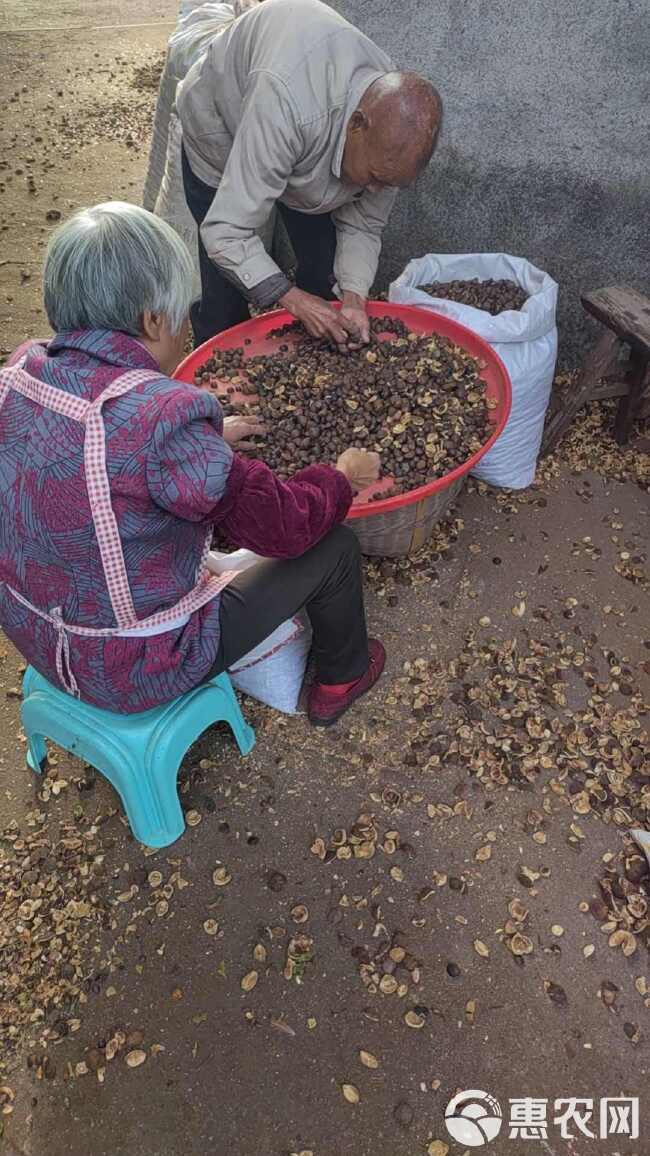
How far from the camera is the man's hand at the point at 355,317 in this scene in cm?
276

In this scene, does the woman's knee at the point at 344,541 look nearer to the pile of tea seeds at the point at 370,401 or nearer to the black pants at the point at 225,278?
the pile of tea seeds at the point at 370,401

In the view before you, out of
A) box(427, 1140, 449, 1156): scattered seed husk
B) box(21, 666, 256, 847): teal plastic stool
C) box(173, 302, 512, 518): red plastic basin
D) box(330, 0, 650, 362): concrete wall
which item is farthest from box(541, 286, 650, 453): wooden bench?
box(427, 1140, 449, 1156): scattered seed husk

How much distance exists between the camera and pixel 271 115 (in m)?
2.29

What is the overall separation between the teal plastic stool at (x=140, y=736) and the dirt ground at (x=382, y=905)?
0.57ft

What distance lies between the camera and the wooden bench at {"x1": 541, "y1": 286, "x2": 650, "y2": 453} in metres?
2.98

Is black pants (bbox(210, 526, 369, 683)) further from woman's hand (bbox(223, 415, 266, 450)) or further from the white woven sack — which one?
woman's hand (bbox(223, 415, 266, 450))

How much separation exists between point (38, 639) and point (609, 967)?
5.41 ft

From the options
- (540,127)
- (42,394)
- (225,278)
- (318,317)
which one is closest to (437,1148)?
(42,394)

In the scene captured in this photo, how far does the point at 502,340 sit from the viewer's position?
2.89 metres

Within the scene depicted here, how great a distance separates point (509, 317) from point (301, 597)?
144 centimetres

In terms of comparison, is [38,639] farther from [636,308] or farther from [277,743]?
[636,308]

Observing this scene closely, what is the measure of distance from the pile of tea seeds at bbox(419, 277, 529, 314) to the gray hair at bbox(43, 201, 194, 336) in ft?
5.69

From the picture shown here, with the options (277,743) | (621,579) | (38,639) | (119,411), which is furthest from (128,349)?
(621,579)

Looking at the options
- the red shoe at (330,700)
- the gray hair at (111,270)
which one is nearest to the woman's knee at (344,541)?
the red shoe at (330,700)
